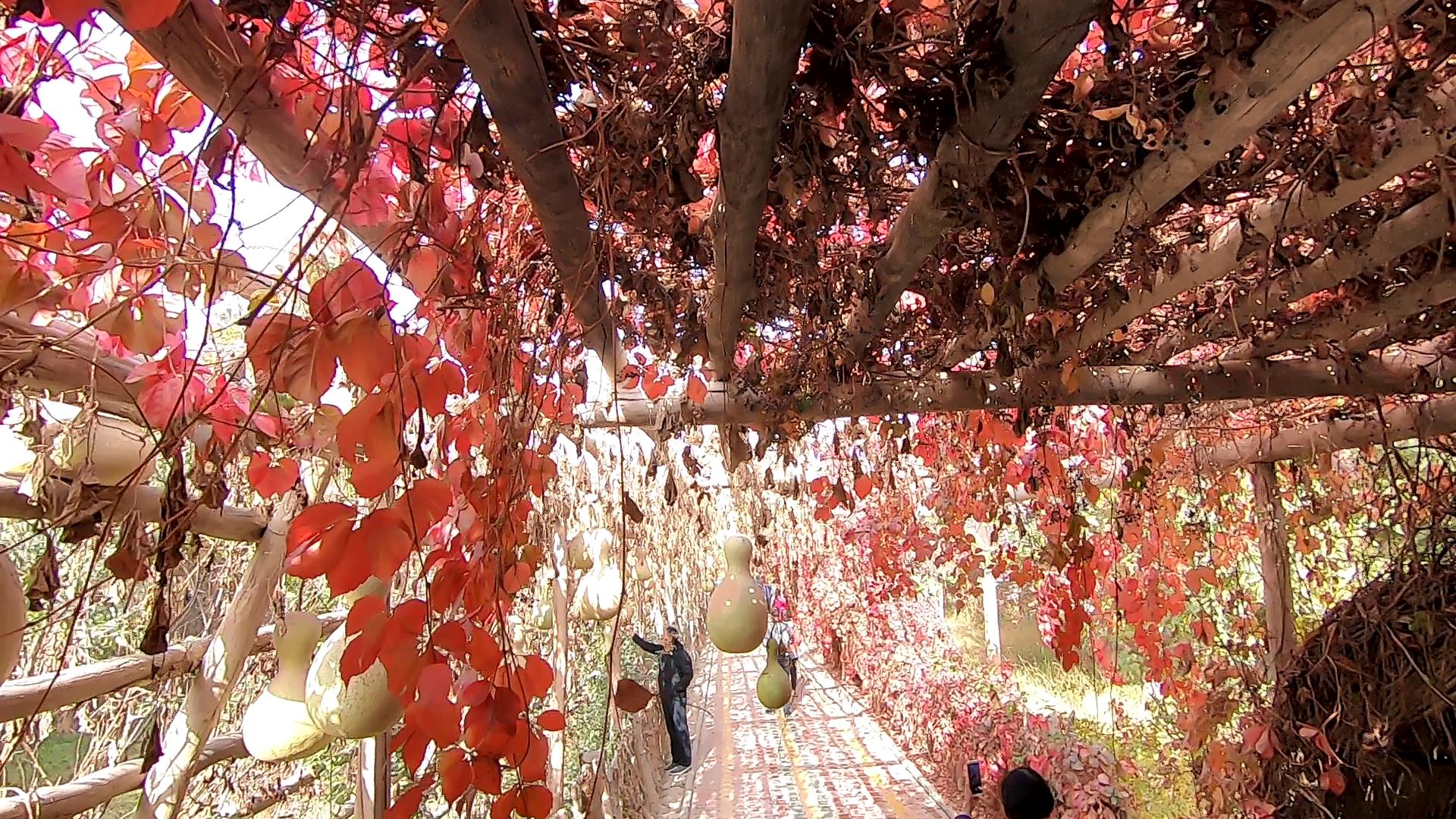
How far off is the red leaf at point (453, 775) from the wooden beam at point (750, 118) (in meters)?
0.64

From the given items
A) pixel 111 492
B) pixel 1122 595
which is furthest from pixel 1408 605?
pixel 111 492

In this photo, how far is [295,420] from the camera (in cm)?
125

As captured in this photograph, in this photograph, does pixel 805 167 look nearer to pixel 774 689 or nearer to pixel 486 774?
pixel 486 774

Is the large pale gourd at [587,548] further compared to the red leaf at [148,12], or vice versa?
the large pale gourd at [587,548]

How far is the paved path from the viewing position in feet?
15.7

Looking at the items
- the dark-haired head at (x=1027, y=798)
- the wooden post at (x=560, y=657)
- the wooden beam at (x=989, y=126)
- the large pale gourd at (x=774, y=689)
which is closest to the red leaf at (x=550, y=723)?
the wooden beam at (x=989, y=126)

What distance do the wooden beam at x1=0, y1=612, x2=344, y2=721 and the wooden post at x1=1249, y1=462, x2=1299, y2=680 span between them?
305 centimetres

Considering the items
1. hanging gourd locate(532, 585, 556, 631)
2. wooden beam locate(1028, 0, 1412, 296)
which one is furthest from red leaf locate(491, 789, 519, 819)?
hanging gourd locate(532, 585, 556, 631)

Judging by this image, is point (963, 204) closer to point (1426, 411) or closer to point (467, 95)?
point (467, 95)

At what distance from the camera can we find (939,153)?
87 cm

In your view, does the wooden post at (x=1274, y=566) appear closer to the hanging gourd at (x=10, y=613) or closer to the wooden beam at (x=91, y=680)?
the wooden beam at (x=91, y=680)

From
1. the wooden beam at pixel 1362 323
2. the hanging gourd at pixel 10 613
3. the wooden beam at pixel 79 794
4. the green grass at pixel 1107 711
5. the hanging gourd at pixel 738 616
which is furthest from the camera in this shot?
the green grass at pixel 1107 711

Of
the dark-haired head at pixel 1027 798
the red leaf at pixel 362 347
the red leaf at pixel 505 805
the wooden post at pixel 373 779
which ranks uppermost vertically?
the red leaf at pixel 362 347

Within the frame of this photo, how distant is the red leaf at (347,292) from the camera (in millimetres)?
650
